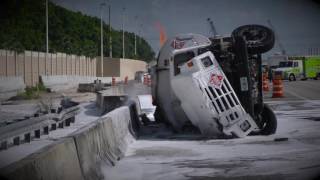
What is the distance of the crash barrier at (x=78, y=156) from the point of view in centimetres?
538

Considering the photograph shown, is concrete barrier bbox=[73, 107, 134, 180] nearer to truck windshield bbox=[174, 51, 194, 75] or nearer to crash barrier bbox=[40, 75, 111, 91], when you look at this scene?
truck windshield bbox=[174, 51, 194, 75]

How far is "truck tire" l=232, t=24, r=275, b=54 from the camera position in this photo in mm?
12682

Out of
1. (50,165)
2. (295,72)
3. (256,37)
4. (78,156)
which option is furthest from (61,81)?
(50,165)

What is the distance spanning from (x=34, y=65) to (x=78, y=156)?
132 feet

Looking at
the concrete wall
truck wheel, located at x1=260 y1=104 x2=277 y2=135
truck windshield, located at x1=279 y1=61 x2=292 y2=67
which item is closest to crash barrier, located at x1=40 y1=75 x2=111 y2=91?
the concrete wall

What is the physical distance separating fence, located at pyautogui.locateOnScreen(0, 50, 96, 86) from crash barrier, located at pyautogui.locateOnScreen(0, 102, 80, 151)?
25488 mm

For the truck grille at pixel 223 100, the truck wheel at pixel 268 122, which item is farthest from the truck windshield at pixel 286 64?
the truck grille at pixel 223 100

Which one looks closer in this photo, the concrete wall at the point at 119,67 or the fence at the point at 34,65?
the fence at the point at 34,65

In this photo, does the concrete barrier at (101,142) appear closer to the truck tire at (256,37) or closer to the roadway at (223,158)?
the roadway at (223,158)

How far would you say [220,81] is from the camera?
1234 cm

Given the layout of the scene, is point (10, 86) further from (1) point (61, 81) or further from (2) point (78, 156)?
(2) point (78, 156)

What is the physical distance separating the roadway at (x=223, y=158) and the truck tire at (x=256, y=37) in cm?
194

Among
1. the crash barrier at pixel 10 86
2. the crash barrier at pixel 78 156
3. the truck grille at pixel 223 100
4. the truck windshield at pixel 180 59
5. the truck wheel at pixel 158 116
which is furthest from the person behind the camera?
the crash barrier at pixel 10 86

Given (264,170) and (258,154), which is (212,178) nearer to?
(264,170)
